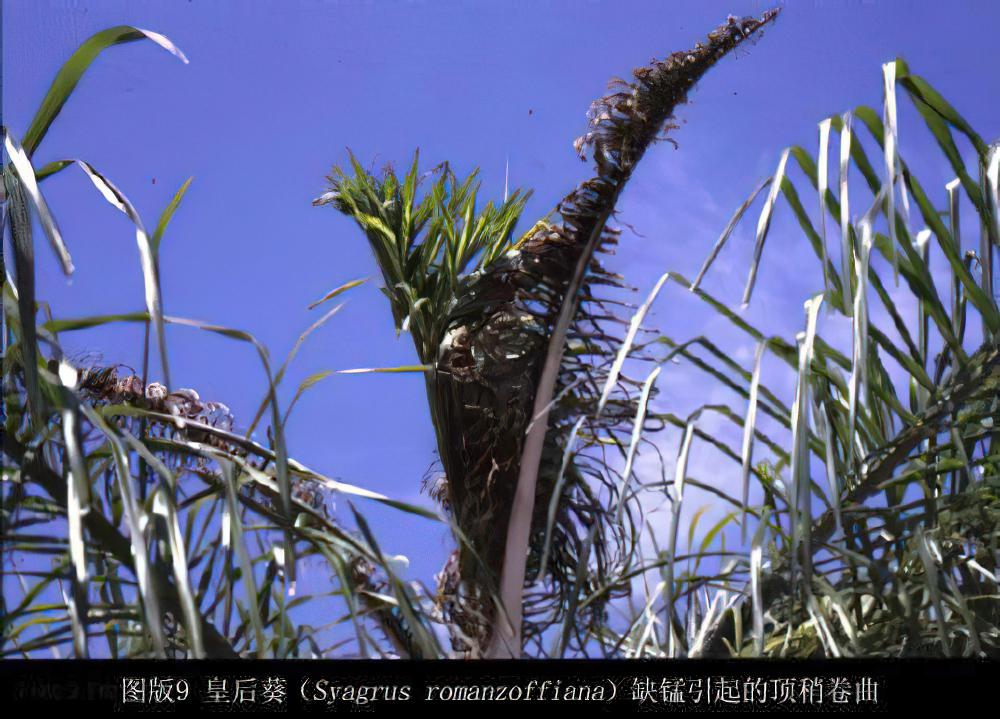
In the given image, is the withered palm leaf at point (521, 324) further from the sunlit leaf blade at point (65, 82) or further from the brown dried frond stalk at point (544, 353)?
the sunlit leaf blade at point (65, 82)

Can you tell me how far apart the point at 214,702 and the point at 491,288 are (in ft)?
2.05

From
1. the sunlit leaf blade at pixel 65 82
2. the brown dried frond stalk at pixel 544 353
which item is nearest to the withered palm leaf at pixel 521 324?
the brown dried frond stalk at pixel 544 353

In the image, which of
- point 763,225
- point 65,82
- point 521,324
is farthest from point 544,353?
point 65,82

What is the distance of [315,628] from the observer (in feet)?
2.89

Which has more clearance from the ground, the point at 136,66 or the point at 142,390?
the point at 136,66

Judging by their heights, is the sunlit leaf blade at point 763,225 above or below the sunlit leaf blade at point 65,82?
below

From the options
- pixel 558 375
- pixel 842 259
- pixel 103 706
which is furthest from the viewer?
pixel 558 375

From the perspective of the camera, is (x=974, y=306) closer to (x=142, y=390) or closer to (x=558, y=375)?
(x=558, y=375)

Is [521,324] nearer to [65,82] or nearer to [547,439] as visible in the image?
[547,439]

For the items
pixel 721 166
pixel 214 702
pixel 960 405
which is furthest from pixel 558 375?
pixel 214 702
